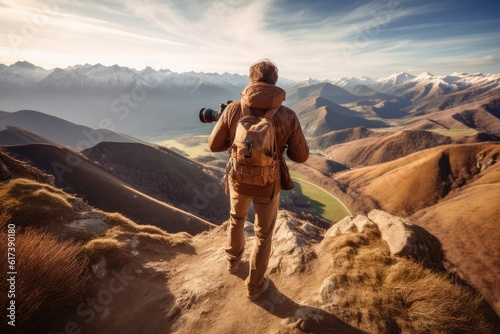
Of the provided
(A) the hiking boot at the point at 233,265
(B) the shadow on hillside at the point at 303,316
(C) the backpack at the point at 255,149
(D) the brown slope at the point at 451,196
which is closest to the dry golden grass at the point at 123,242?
(A) the hiking boot at the point at 233,265

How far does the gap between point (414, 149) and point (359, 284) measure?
21783cm

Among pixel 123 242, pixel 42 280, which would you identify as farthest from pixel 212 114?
pixel 123 242

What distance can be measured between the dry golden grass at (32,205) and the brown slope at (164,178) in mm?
63720

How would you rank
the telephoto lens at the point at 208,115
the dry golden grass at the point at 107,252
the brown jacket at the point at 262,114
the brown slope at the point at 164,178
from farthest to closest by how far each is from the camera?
the brown slope at the point at 164,178 → the dry golden grass at the point at 107,252 → the telephoto lens at the point at 208,115 → the brown jacket at the point at 262,114

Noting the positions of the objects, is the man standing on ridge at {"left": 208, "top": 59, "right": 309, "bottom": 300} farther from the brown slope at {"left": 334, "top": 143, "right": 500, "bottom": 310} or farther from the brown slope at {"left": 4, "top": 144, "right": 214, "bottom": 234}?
the brown slope at {"left": 334, "top": 143, "right": 500, "bottom": 310}

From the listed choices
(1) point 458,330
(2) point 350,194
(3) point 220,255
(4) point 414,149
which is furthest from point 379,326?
(4) point 414,149

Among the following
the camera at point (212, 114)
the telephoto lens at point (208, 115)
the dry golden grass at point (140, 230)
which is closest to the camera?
the camera at point (212, 114)

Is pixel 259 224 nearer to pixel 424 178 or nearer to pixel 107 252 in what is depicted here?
pixel 107 252

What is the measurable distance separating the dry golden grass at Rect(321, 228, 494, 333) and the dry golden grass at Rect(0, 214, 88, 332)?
5.72m

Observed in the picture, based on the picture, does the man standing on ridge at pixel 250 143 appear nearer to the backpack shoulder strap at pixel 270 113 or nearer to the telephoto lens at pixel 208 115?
the backpack shoulder strap at pixel 270 113

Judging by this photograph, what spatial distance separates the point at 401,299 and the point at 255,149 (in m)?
4.17

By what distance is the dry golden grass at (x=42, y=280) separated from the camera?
4398mm

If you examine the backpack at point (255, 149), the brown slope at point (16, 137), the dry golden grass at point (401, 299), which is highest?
the backpack at point (255, 149)

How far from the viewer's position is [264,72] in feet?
14.9
